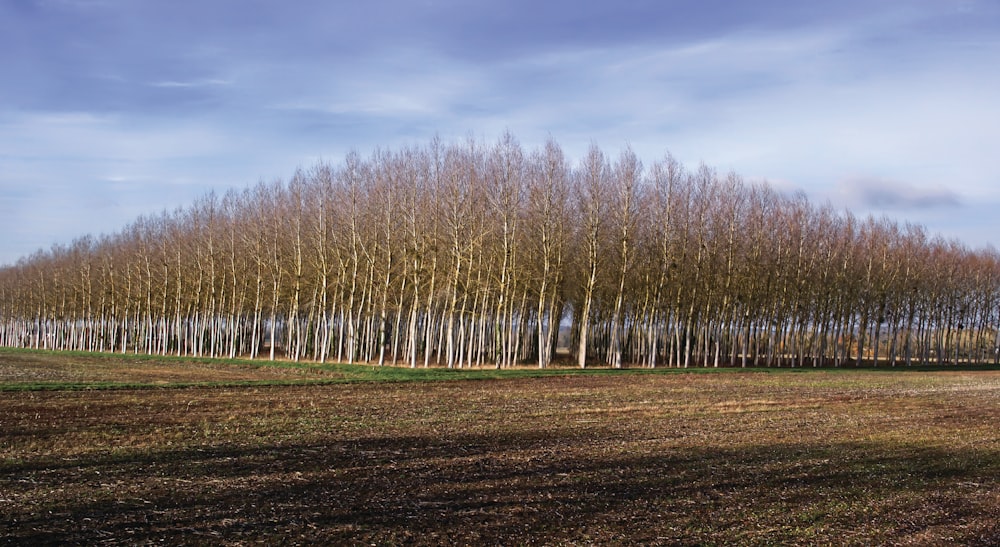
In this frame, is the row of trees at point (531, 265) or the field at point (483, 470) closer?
the field at point (483, 470)

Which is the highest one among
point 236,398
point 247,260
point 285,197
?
point 285,197

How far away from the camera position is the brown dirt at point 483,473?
1032 centimetres

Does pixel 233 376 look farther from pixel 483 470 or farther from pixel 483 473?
pixel 483 473

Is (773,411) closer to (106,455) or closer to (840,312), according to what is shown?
(106,455)

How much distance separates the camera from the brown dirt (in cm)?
1032

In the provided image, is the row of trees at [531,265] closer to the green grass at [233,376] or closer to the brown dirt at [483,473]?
the green grass at [233,376]

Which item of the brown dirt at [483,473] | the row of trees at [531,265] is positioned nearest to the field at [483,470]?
the brown dirt at [483,473]

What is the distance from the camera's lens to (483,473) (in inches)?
552

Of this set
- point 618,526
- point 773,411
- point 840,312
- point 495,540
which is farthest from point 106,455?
point 840,312

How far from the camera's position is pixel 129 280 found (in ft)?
263

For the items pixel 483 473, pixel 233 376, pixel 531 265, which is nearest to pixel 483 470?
pixel 483 473

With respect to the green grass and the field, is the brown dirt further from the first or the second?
the green grass

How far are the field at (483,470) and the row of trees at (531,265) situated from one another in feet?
81.8

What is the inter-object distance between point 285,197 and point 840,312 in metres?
50.6
